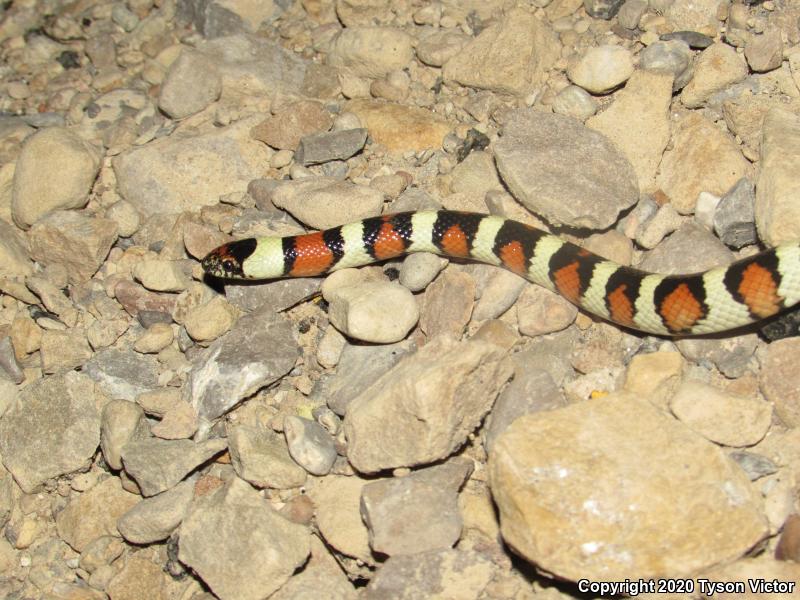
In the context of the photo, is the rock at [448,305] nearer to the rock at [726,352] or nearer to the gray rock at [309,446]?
the gray rock at [309,446]

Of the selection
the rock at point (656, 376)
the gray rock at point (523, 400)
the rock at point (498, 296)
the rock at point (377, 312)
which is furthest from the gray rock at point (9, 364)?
the rock at point (656, 376)

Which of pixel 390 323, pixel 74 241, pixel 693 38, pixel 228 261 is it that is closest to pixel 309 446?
pixel 390 323

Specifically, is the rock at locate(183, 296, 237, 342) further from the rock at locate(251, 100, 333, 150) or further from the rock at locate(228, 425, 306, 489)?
the rock at locate(251, 100, 333, 150)

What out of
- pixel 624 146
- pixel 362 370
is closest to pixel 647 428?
pixel 362 370

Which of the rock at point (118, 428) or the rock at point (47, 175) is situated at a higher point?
the rock at point (47, 175)

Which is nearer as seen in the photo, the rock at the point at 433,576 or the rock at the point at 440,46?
the rock at the point at 433,576

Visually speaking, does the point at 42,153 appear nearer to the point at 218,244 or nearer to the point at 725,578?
the point at 218,244

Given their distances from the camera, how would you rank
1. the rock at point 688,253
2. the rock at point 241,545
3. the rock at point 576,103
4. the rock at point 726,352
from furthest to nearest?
the rock at point 576,103 < the rock at point 688,253 < the rock at point 726,352 < the rock at point 241,545
